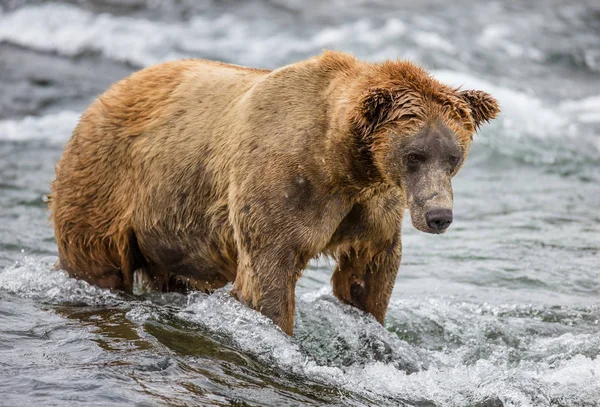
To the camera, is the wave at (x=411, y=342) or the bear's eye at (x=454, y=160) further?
the wave at (x=411, y=342)

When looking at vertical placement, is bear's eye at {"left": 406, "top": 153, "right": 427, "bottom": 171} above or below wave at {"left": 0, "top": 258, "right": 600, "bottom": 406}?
above

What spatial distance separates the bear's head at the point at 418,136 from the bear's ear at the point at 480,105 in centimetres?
11

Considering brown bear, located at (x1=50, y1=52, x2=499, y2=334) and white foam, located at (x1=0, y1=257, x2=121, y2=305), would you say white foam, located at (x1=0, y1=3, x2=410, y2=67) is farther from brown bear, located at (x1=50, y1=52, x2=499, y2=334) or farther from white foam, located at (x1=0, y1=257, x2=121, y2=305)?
brown bear, located at (x1=50, y1=52, x2=499, y2=334)

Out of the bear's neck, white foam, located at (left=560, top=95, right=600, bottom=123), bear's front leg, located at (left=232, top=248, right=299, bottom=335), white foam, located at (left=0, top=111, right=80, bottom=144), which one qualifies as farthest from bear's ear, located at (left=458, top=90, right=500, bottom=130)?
white foam, located at (left=560, top=95, right=600, bottom=123)

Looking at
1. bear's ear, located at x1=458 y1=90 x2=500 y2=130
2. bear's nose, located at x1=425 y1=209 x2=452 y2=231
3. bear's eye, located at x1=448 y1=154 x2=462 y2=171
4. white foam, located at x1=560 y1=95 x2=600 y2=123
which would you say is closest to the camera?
bear's nose, located at x1=425 y1=209 x2=452 y2=231

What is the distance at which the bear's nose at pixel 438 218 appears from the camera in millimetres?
5035

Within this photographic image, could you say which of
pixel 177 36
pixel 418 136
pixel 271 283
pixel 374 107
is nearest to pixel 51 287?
pixel 271 283

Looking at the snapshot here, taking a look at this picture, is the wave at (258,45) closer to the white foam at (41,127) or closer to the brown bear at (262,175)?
the white foam at (41,127)

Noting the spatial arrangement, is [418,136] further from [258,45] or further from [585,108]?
[258,45]

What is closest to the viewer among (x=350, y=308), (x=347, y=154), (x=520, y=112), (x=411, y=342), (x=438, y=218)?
(x=438, y=218)

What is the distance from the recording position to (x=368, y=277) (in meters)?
6.24

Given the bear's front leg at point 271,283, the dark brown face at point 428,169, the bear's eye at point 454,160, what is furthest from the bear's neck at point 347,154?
the bear's front leg at point 271,283

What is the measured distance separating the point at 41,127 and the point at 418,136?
9968mm

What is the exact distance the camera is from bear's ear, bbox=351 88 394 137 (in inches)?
207
